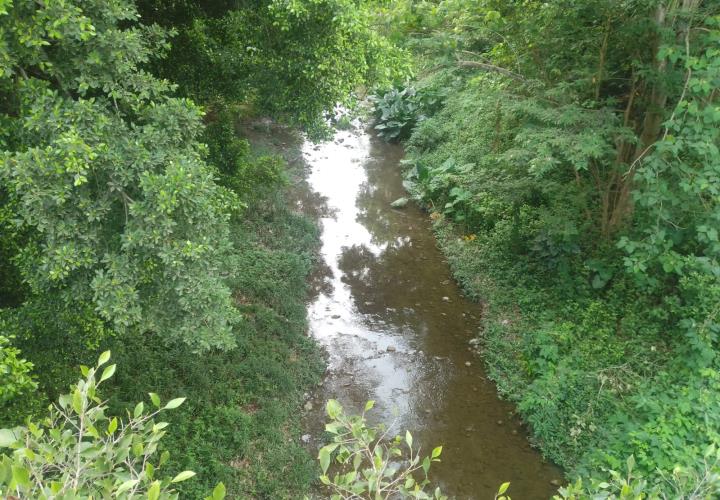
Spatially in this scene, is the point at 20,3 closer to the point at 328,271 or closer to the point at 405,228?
the point at 328,271

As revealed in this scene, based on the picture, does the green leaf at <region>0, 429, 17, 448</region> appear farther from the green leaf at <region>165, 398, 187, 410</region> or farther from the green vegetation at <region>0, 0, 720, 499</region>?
the green leaf at <region>165, 398, 187, 410</region>

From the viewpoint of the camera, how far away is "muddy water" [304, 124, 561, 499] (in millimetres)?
6321

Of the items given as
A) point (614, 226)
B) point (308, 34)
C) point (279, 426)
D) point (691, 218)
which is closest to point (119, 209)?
point (308, 34)

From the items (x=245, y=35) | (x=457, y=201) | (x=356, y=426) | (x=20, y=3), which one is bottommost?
(x=457, y=201)

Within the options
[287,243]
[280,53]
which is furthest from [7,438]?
[287,243]

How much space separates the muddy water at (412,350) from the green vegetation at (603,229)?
394mm

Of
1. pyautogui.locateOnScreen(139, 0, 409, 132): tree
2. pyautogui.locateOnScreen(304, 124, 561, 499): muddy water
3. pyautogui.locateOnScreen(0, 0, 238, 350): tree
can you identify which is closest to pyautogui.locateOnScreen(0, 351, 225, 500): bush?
pyautogui.locateOnScreen(0, 0, 238, 350): tree

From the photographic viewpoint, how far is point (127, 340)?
654cm

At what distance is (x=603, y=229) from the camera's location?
7902mm

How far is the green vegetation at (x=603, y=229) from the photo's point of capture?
5336 mm

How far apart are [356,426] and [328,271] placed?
7831mm

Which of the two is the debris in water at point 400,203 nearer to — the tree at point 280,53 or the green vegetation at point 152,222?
the green vegetation at point 152,222

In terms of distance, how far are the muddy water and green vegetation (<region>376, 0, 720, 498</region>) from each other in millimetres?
394

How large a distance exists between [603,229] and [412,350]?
358cm
